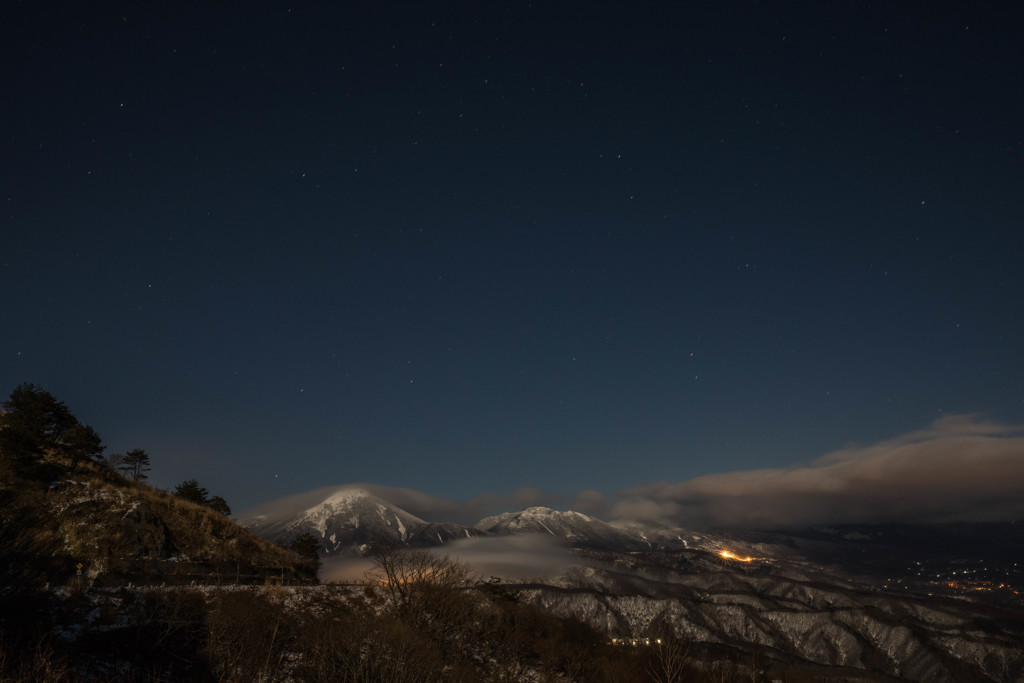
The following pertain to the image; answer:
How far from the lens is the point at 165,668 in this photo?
2634cm

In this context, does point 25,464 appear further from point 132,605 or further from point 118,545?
point 132,605

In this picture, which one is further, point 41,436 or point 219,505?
point 219,505

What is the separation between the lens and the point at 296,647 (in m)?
34.2

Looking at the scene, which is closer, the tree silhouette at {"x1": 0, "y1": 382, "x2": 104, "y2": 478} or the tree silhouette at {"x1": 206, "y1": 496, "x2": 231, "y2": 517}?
the tree silhouette at {"x1": 0, "y1": 382, "x2": 104, "y2": 478}

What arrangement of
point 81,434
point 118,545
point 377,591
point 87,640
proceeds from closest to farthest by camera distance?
point 87,640 < point 118,545 < point 81,434 < point 377,591

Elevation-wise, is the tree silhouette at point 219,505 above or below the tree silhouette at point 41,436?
below

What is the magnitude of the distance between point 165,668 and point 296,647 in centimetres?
918

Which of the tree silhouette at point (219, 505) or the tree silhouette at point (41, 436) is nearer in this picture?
the tree silhouette at point (41, 436)

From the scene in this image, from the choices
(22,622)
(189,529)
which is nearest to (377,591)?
(189,529)

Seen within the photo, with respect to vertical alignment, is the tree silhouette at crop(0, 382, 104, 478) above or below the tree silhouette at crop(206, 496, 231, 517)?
above

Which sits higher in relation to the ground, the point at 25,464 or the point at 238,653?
the point at 25,464

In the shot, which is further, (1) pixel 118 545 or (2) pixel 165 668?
(1) pixel 118 545

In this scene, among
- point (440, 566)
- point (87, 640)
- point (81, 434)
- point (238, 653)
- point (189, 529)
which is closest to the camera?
point (87, 640)

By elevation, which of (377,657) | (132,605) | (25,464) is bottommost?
(377,657)
